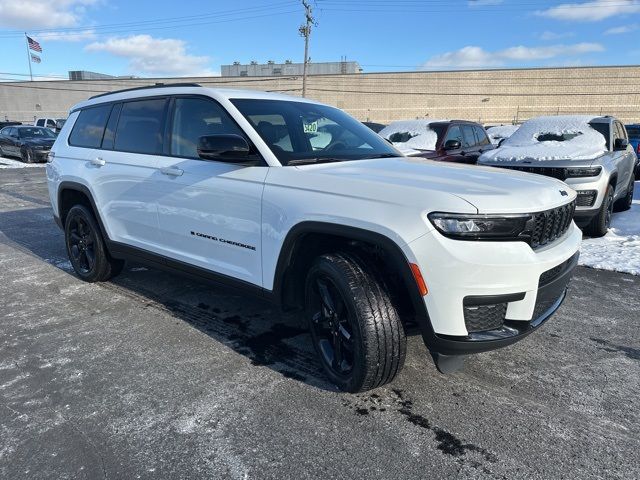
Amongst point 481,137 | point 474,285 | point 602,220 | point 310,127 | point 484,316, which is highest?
point 310,127

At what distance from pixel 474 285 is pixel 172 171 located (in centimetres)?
245

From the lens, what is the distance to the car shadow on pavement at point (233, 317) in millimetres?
3262

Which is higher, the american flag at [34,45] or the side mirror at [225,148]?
the american flag at [34,45]

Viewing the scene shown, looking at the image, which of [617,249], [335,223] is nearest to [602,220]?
[617,249]

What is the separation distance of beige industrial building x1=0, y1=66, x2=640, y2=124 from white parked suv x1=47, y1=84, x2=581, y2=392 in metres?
55.0

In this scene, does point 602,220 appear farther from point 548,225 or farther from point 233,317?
point 233,317

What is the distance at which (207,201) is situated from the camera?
338 centimetres

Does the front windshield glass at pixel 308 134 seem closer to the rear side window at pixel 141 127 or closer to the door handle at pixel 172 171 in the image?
the door handle at pixel 172 171

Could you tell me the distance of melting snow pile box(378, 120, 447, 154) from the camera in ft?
28.9

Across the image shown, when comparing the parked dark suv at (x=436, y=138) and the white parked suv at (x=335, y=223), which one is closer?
the white parked suv at (x=335, y=223)

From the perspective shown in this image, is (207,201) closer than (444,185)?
No

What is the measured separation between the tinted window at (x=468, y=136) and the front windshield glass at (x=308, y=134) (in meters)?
6.20

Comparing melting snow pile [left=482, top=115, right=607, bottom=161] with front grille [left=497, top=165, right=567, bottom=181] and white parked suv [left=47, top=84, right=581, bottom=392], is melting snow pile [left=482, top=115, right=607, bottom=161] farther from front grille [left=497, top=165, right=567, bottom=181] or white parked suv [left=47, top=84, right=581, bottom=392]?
white parked suv [left=47, top=84, right=581, bottom=392]

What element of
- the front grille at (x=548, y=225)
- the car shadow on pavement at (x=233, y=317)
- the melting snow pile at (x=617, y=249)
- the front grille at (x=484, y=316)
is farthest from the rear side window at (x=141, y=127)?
the melting snow pile at (x=617, y=249)
